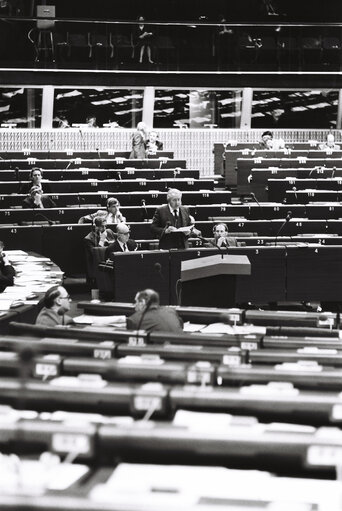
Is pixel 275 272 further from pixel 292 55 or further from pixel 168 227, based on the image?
pixel 292 55

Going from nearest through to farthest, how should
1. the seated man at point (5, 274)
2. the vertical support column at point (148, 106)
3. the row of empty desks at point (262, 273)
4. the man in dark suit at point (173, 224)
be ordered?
the seated man at point (5, 274) < the row of empty desks at point (262, 273) < the man in dark suit at point (173, 224) < the vertical support column at point (148, 106)

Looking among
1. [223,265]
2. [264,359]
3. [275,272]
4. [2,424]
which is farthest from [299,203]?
[2,424]

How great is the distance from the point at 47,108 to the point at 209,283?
1310 centimetres

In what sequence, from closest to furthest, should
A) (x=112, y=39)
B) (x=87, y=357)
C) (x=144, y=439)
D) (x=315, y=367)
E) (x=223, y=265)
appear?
1. (x=144, y=439)
2. (x=315, y=367)
3. (x=87, y=357)
4. (x=223, y=265)
5. (x=112, y=39)

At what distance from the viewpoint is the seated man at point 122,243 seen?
11049mm

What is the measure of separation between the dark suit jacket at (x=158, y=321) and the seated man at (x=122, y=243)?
4355 mm

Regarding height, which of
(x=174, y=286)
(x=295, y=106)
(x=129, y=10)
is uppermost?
(x=129, y=10)

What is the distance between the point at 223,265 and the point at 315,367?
4.13 meters

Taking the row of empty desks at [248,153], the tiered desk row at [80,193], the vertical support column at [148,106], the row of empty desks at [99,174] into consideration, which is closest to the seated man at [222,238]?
the tiered desk row at [80,193]

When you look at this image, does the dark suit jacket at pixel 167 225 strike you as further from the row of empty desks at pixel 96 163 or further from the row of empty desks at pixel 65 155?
the row of empty desks at pixel 65 155

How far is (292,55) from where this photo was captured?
68.2 feet

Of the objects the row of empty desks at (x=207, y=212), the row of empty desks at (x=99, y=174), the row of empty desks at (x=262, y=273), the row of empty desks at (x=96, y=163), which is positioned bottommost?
the row of empty desks at (x=262, y=273)

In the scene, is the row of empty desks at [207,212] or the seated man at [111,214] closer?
the seated man at [111,214]

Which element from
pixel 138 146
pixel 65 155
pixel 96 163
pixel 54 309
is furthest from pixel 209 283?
pixel 65 155
